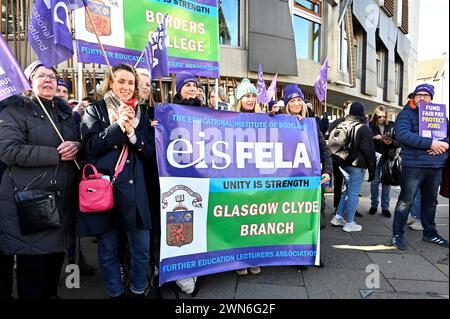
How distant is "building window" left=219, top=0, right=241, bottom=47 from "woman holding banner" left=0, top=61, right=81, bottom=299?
895 cm

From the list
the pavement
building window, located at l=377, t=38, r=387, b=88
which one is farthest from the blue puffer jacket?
building window, located at l=377, t=38, r=387, b=88

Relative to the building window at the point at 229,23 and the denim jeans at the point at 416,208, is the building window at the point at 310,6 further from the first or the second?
the denim jeans at the point at 416,208

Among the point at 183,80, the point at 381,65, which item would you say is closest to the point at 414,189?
the point at 183,80

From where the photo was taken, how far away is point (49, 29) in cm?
265

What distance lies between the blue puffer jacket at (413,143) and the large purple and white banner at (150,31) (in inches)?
90.3

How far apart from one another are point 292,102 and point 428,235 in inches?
101

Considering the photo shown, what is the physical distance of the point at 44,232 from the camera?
7.69ft

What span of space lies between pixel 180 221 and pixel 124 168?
659 mm

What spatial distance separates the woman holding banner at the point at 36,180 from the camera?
2234 millimetres

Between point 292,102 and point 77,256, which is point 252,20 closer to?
point 292,102

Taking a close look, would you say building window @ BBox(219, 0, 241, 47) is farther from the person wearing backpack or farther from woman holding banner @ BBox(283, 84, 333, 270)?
woman holding banner @ BBox(283, 84, 333, 270)

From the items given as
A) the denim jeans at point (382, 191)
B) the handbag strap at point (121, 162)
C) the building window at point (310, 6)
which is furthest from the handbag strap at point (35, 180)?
the building window at point (310, 6)

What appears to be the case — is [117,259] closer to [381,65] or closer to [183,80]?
[183,80]

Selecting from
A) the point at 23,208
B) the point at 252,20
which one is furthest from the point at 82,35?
the point at 252,20
